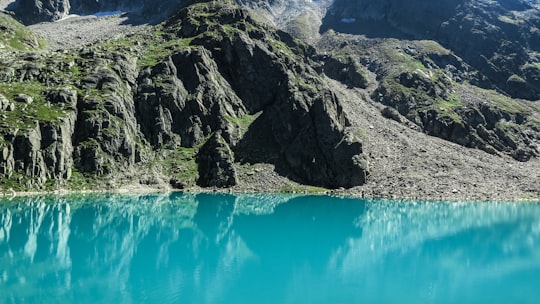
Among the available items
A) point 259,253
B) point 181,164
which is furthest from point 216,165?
point 259,253

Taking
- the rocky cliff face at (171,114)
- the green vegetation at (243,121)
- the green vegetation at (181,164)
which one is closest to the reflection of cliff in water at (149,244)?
the rocky cliff face at (171,114)

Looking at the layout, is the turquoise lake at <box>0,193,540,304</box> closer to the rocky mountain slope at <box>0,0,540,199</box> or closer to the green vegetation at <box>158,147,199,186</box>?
the rocky mountain slope at <box>0,0,540,199</box>

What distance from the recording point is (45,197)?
81125 mm

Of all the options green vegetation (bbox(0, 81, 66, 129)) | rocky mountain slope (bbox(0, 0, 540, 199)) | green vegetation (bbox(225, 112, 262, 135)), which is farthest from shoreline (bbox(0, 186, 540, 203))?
green vegetation (bbox(225, 112, 262, 135))

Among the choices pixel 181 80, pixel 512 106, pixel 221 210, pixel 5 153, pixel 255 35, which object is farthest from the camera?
pixel 512 106

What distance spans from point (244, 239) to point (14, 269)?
2572 centimetres

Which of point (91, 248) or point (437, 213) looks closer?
point (91, 248)

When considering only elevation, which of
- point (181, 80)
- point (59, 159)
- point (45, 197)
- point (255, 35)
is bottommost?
point (45, 197)

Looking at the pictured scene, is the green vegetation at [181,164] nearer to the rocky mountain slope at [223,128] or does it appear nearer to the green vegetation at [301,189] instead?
the rocky mountain slope at [223,128]

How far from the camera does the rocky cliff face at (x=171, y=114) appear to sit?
93.2 metres

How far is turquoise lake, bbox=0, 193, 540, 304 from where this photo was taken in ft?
111

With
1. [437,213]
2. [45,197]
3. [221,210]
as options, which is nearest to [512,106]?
[437,213]

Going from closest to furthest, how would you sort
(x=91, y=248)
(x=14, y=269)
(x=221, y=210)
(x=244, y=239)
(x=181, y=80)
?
(x=14, y=269) → (x=91, y=248) → (x=244, y=239) → (x=221, y=210) → (x=181, y=80)

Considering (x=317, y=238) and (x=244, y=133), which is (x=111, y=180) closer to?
(x=244, y=133)
